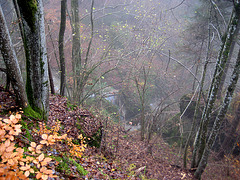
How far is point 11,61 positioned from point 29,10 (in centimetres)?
96

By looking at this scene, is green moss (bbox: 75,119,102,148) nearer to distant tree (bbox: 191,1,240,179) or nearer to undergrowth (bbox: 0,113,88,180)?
undergrowth (bbox: 0,113,88,180)

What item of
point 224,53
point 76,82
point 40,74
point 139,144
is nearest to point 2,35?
point 40,74

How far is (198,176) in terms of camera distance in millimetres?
6012

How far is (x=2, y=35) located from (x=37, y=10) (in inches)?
31.2

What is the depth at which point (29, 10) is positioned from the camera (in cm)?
273

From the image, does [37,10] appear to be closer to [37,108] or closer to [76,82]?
[37,108]

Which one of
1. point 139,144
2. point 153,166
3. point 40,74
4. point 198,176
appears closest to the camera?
point 40,74

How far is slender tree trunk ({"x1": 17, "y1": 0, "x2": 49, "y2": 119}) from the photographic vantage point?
2773 mm

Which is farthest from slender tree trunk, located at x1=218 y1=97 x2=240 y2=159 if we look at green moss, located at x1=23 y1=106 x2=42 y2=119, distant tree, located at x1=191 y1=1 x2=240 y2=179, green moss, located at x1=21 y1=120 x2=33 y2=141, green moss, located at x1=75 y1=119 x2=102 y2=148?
green moss, located at x1=21 y1=120 x2=33 y2=141

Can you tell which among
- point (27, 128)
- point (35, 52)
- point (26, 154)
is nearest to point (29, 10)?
point (35, 52)

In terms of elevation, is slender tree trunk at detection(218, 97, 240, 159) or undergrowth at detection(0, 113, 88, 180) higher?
undergrowth at detection(0, 113, 88, 180)

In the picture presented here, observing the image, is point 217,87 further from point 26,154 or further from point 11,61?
point 11,61

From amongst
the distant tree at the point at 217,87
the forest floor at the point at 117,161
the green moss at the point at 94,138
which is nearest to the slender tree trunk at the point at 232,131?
the forest floor at the point at 117,161

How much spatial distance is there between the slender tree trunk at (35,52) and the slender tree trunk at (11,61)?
A: 28 cm
